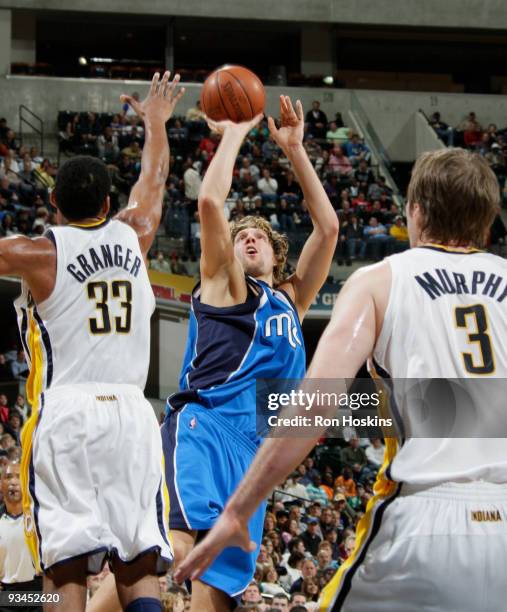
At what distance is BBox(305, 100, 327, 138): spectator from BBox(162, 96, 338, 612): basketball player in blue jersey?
18677mm

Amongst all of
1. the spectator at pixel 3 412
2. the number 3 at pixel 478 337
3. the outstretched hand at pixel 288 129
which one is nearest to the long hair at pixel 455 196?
the number 3 at pixel 478 337

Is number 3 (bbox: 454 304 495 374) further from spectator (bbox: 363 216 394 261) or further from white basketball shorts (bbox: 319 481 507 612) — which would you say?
spectator (bbox: 363 216 394 261)

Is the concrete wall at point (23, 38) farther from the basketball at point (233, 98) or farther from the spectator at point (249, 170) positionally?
the basketball at point (233, 98)

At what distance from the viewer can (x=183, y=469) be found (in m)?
4.75

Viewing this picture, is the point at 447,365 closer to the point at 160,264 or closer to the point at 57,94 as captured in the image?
the point at 160,264

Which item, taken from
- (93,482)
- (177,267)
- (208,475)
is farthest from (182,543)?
(177,267)

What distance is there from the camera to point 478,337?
2.88 m

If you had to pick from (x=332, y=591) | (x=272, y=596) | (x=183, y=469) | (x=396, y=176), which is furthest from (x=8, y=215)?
(x=332, y=591)

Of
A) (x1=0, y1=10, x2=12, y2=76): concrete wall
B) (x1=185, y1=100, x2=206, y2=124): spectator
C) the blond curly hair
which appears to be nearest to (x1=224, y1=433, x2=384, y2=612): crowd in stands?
the blond curly hair

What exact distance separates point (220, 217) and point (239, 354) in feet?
2.41

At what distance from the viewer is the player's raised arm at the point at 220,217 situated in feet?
15.5

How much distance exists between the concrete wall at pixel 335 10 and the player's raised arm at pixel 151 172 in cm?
2113

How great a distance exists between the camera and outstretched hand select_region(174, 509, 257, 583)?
103 inches

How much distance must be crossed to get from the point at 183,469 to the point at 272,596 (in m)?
5.79
